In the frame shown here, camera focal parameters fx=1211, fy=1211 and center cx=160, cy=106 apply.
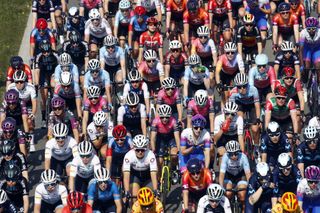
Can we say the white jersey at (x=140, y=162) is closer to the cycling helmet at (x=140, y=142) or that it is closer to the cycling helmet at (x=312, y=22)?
the cycling helmet at (x=140, y=142)

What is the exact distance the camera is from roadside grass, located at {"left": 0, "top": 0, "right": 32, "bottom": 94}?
36.9 m

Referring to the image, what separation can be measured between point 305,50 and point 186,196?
800cm

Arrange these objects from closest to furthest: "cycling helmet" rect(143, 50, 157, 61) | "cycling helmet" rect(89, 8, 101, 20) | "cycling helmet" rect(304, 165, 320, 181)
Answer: "cycling helmet" rect(304, 165, 320, 181), "cycling helmet" rect(143, 50, 157, 61), "cycling helmet" rect(89, 8, 101, 20)

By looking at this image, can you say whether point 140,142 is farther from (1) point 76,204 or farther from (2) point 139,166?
(1) point 76,204

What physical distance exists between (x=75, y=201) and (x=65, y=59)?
7261mm

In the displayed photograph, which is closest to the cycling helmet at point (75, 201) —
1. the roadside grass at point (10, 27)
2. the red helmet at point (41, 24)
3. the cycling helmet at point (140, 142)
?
the cycling helmet at point (140, 142)

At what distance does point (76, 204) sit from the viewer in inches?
974

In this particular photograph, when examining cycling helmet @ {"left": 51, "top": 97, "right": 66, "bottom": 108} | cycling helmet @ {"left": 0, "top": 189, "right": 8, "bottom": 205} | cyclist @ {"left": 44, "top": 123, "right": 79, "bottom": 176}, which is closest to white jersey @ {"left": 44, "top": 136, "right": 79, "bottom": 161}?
cyclist @ {"left": 44, "top": 123, "right": 79, "bottom": 176}

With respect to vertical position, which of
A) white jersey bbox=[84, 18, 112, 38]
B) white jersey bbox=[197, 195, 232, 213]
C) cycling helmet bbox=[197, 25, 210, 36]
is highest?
white jersey bbox=[84, 18, 112, 38]

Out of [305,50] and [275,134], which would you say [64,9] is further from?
[275,134]

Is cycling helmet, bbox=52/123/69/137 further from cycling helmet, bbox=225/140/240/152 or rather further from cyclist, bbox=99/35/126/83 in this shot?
cyclist, bbox=99/35/126/83

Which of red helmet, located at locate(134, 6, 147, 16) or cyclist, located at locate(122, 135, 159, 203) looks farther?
red helmet, located at locate(134, 6, 147, 16)

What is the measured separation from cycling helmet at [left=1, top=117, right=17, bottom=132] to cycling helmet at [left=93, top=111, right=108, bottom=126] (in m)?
1.91

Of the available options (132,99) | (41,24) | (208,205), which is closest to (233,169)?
(208,205)
